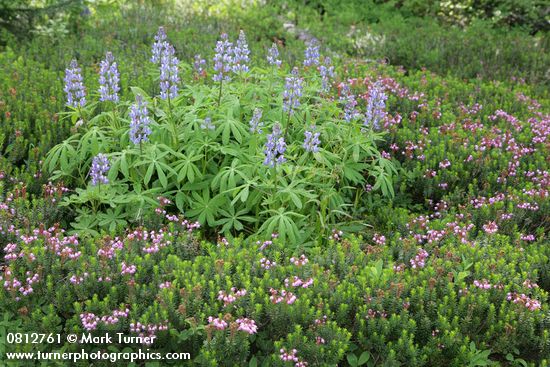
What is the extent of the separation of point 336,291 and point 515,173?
257cm

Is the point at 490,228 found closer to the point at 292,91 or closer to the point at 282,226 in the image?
the point at 282,226

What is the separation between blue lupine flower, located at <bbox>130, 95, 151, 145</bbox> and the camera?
4.55 m

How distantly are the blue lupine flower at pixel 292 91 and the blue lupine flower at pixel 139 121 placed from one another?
1.03 metres

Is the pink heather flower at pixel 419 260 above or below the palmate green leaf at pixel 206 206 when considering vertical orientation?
above

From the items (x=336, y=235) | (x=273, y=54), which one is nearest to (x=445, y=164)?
(x=336, y=235)

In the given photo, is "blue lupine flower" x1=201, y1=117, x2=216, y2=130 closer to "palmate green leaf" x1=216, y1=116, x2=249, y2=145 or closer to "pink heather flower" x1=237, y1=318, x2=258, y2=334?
"palmate green leaf" x1=216, y1=116, x2=249, y2=145

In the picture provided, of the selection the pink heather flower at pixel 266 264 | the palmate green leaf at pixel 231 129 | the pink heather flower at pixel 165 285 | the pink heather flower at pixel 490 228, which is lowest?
the pink heather flower at pixel 165 285

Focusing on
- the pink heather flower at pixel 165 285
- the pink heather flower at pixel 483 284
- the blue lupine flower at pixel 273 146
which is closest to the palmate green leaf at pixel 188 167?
the blue lupine flower at pixel 273 146

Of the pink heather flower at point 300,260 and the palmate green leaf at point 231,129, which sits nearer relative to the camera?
the pink heather flower at point 300,260

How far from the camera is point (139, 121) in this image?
4.59m

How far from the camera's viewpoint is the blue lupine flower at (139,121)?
4555 mm

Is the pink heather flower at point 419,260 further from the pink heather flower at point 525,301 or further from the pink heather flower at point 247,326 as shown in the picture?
the pink heather flower at point 247,326

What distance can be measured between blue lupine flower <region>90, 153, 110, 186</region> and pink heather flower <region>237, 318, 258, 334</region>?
1586mm

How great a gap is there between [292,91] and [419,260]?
156 centimetres
